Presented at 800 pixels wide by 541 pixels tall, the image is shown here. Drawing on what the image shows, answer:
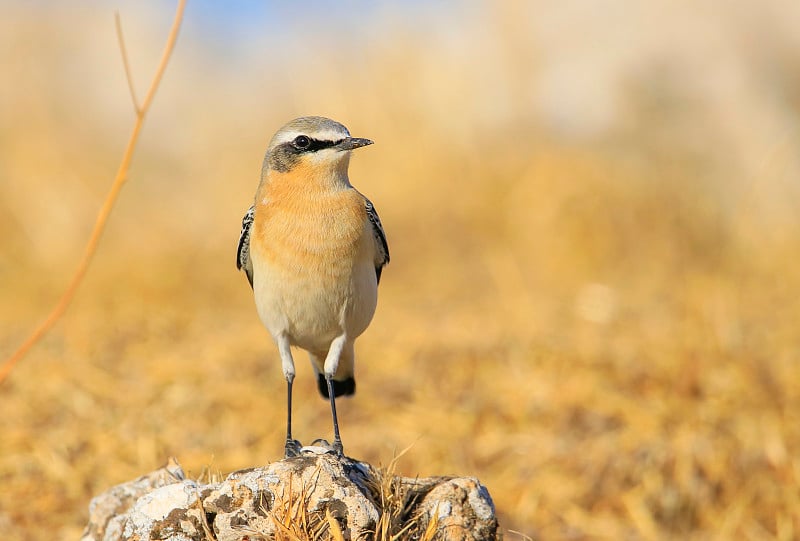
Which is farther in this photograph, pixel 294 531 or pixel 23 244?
pixel 23 244

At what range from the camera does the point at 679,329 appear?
339 inches

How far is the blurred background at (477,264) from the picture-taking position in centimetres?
680

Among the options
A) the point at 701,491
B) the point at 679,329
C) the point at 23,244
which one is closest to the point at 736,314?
the point at 679,329

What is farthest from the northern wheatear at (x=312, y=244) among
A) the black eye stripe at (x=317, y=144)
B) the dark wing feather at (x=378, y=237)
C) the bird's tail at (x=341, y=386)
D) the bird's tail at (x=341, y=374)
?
the bird's tail at (x=341, y=386)

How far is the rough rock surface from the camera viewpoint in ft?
11.6

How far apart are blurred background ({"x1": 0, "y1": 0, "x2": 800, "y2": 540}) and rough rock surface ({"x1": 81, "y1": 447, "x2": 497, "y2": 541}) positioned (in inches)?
38.0

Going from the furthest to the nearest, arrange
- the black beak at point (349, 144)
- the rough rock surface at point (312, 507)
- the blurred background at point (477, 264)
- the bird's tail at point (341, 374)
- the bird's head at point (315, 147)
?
1. the blurred background at point (477, 264)
2. the bird's tail at point (341, 374)
3. the bird's head at point (315, 147)
4. the black beak at point (349, 144)
5. the rough rock surface at point (312, 507)

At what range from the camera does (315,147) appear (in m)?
4.75

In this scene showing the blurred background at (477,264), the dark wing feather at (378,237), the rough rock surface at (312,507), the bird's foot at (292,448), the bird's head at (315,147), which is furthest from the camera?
the blurred background at (477,264)

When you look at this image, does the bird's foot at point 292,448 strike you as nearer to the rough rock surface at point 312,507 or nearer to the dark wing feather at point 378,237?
the rough rock surface at point 312,507

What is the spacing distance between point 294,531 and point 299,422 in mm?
4003

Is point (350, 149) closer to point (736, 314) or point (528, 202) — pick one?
point (736, 314)

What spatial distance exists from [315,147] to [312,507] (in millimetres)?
1908

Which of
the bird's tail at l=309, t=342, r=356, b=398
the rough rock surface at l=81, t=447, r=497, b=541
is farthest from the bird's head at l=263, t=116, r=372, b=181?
the rough rock surface at l=81, t=447, r=497, b=541
